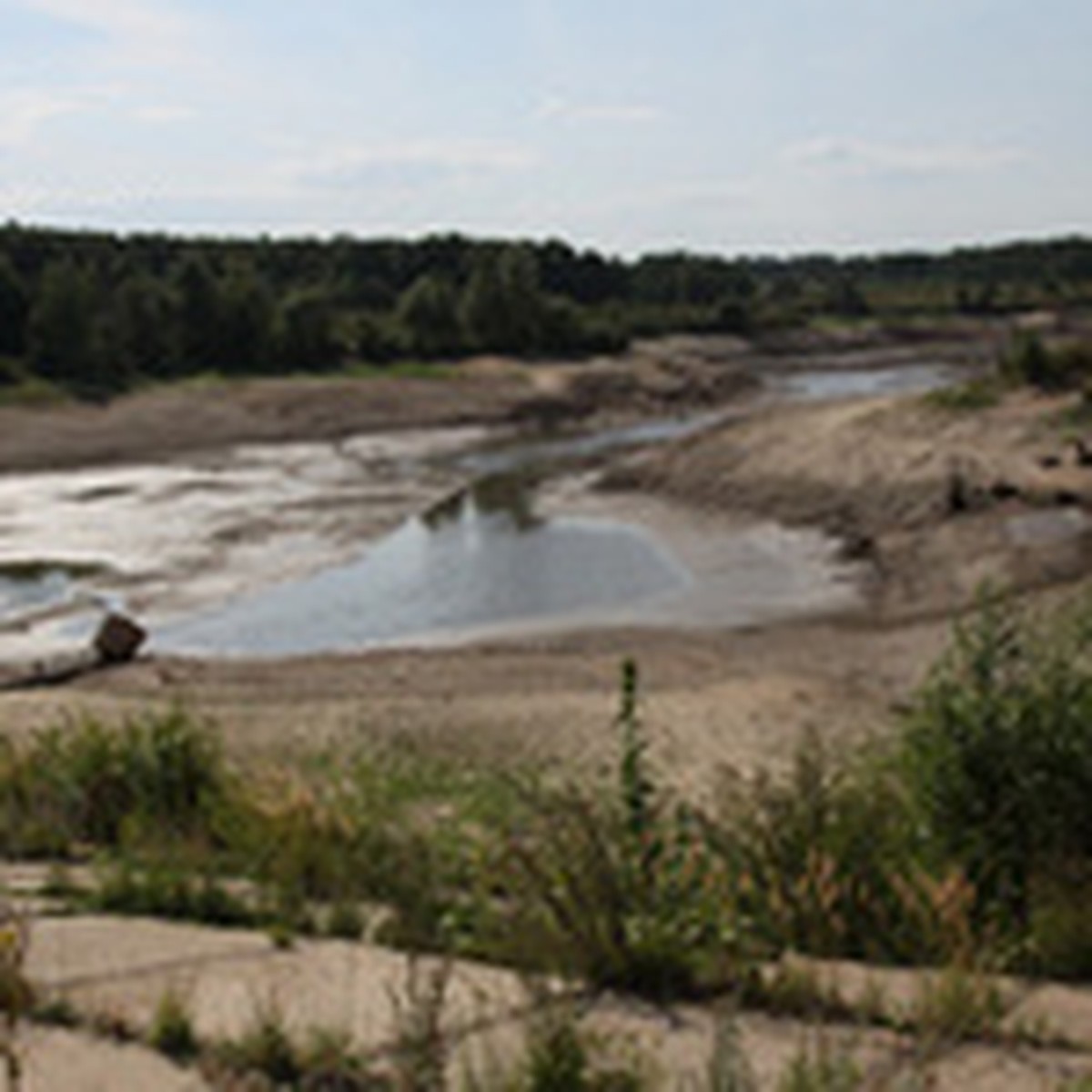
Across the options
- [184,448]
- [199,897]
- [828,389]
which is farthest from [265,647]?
[828,389]

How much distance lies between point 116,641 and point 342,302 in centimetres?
6870

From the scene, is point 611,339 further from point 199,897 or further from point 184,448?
point 199,897

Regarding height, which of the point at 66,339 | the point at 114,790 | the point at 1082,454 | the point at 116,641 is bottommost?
the point at 116,641

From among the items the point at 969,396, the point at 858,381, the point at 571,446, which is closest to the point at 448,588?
the point at 969,396

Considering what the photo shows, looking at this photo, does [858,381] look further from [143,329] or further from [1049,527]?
[1049,527]

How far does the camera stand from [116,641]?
21.5m

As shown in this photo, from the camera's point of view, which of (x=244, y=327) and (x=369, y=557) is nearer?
(x=369, y=557)

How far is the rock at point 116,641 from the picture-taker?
21422 millimetres

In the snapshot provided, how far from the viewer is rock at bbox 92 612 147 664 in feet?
70.3

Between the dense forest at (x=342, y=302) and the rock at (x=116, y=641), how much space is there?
34.1 metres

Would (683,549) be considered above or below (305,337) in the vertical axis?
below

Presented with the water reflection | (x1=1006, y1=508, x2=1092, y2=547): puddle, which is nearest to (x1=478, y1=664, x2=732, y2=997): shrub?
(x1=1006, y1=508, x2=1092, y2=547): puddle

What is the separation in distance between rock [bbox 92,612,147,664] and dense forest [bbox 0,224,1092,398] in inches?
1342

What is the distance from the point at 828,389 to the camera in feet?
221
